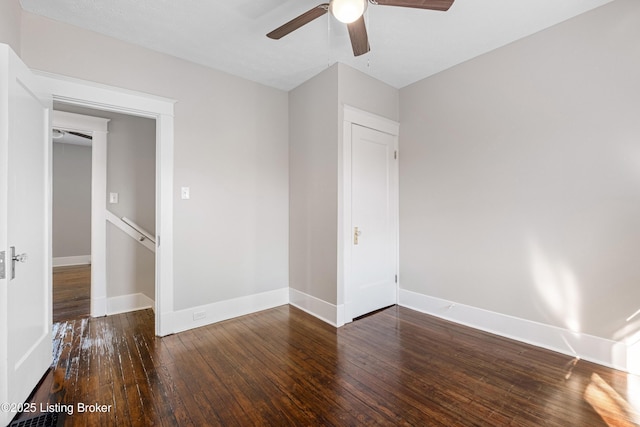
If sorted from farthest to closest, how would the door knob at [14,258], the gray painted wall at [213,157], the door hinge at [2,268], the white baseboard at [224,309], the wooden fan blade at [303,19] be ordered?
the white baseboard at [224,309], the gray painted wall at [213,157], the wooden fan blade at [303,19], the door knob at [14,258], the door hinge at [2,268]

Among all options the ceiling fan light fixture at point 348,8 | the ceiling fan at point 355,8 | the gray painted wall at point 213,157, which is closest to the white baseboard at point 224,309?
the gray painted wall at point 213,157

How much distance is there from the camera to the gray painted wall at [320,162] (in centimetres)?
309

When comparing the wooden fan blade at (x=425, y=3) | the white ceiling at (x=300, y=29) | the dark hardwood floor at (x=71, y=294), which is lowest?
the dark hardwood floor at (x=71, y=294)

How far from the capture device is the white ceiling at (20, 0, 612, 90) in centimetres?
221

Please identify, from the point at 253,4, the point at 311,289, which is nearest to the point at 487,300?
the point at 311,289

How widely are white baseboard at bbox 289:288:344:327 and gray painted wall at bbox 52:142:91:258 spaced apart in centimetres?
560

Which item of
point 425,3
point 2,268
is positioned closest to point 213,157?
point 2,268

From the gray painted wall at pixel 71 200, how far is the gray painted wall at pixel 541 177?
23.1 ft

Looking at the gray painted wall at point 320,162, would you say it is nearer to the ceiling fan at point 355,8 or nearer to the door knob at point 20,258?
the ceiling fan at point 355,8

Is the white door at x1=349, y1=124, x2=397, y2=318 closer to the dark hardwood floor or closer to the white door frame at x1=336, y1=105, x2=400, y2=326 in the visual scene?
the white door frame at x1=336, y1=105, x2=400, y2=326

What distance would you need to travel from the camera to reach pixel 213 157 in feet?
10.3

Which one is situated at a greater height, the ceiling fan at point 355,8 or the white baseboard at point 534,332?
the ceiling fan at point 355,8

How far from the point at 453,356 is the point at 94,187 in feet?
13.4

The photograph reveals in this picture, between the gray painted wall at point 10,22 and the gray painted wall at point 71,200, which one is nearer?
the gray painted wall at point 10,22
